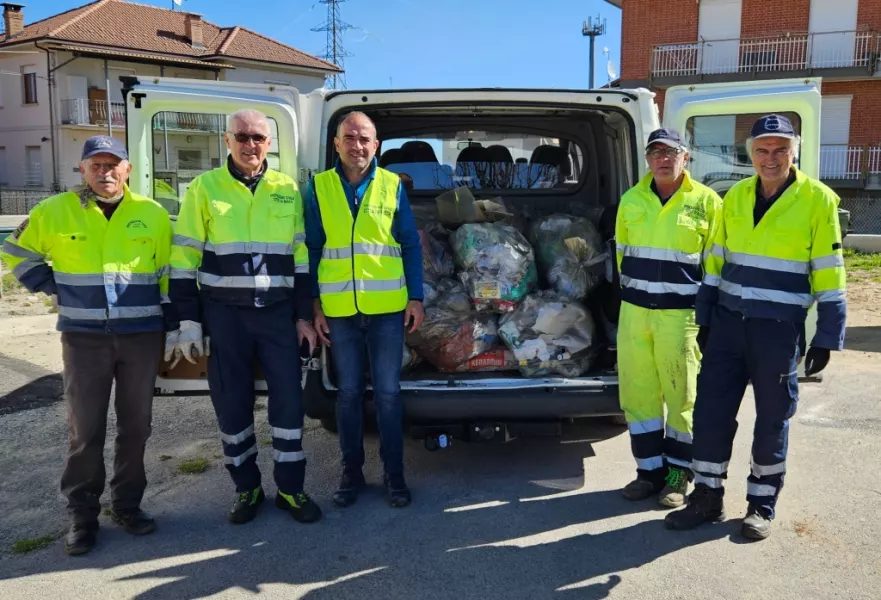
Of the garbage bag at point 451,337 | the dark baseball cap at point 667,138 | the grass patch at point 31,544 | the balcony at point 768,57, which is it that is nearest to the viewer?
the grass patch at point 31,544

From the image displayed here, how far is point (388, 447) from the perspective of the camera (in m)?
3.68

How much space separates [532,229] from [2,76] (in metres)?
33.0

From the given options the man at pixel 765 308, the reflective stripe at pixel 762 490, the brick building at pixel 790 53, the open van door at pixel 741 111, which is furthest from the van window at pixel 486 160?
the brick building at pixel 790 53

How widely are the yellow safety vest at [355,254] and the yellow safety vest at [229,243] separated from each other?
21 centimetres

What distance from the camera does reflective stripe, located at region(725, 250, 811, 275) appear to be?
322cm

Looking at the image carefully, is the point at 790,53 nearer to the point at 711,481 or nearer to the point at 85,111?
the point at 711,481

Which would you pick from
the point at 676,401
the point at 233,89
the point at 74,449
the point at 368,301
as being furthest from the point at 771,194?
the point at 74,449

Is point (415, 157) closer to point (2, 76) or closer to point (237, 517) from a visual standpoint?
point (237, 517)

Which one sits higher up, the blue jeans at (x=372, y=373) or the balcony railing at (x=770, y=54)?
the balcony railing at (x=770, y=54)

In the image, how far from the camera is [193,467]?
4.22 meters

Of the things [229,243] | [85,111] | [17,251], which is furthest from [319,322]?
[85,111]

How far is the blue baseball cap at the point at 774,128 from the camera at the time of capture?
10.5 feet

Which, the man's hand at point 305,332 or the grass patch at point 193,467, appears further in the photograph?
the grass patch at point 193,467

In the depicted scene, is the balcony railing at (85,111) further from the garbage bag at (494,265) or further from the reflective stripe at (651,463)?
the reflective stripe at (651,463)
